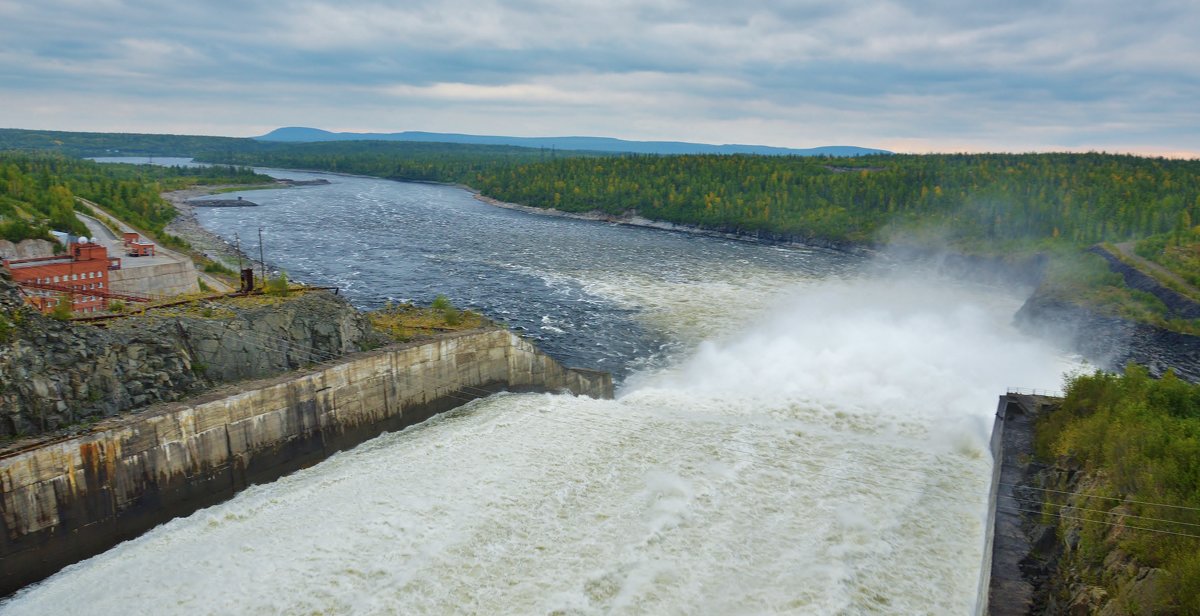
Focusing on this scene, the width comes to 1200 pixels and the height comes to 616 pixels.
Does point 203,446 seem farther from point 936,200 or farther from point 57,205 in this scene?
point 936,200

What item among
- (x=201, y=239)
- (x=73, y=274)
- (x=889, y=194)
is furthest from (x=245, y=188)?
(x=73, y=274)

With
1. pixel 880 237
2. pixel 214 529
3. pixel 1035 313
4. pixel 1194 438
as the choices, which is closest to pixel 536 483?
pixel 214 529

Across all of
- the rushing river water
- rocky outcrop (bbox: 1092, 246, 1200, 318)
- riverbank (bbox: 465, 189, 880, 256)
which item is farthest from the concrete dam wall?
riverbank (bbox: 465, 189, 880, 256)

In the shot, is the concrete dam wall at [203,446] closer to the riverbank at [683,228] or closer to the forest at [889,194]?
the riverbank at [683,228]

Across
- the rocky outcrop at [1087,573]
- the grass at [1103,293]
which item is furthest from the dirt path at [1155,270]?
the rocky outcrop at [1087,573]

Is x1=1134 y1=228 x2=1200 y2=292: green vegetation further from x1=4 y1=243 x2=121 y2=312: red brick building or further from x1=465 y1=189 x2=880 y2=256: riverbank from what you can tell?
x1=4 y1=243 x2=121 y2=312: red brick building

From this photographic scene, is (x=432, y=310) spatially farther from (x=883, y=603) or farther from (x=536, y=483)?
(x=883, y=603)
